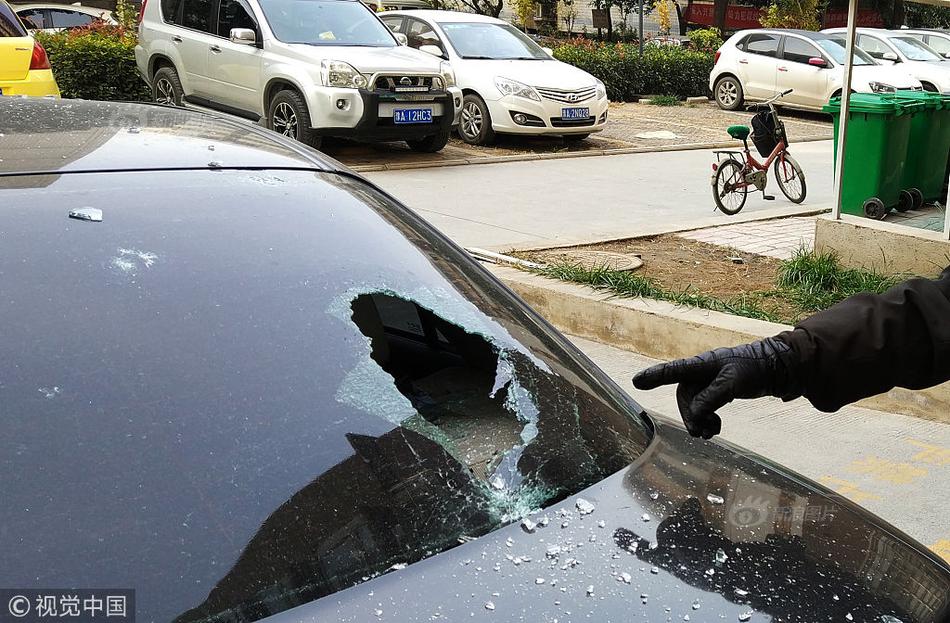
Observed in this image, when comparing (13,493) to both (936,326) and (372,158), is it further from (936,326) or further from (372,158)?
(372,158)

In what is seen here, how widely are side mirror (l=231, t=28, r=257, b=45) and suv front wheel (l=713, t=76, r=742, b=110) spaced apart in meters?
11.2

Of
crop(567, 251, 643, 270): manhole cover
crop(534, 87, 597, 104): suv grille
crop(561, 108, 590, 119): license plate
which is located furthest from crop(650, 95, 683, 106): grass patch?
crop(567, 251, 643, 270): manhole cover

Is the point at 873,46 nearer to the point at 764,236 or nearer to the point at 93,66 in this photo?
the point at 764,236

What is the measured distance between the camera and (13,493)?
147 centimetres

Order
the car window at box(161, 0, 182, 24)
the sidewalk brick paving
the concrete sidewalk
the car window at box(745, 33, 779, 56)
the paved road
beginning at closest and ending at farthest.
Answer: the concrete sidewalk < the sidewalk brick paving < the paved road < the car window at box(161, 0, 182, 24) < the car window at box(745, 33, 779, 56)

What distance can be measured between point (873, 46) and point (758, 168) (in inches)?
419

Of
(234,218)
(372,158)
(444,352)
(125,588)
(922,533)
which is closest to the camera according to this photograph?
(125,588)

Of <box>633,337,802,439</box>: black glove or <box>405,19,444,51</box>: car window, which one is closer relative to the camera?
<box>633,337,802,439</box>: black glove

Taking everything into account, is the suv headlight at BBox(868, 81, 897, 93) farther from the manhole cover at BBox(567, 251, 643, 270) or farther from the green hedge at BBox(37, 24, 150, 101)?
the manhole cover at BBox(567, 251, 643, 270)

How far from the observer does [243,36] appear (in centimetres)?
1150

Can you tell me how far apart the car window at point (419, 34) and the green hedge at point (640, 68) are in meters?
6.23

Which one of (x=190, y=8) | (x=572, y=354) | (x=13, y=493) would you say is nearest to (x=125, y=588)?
(x=13, y=493)

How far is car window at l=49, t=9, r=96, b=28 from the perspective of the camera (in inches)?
881

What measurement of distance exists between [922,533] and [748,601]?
2.57 m
